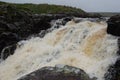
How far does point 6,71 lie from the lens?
2184 cm

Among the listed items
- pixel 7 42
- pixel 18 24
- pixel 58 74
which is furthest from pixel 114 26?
pixel 18 24

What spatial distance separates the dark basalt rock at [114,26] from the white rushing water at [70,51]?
375 millimetres

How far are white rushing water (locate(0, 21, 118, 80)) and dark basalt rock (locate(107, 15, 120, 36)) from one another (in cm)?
37

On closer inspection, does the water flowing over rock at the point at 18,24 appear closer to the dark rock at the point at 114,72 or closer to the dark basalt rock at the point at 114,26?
the dark basalt rock at the point at 114,26

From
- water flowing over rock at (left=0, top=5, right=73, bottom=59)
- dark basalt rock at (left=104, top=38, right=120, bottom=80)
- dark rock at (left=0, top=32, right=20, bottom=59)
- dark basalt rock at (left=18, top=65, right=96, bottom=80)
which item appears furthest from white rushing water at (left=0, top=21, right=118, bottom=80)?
dark basalt rock at (left=18, top=65, right=96, bottom=80)

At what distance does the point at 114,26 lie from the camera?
21516mm

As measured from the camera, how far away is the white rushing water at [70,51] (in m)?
19.0

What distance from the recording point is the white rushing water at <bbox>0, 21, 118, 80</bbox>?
19000 millimetres

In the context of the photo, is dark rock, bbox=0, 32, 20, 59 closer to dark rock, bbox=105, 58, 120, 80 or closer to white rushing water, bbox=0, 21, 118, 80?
white rushing water, bbox=0, 21, 118, 80

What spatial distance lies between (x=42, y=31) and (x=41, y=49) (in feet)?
18.2

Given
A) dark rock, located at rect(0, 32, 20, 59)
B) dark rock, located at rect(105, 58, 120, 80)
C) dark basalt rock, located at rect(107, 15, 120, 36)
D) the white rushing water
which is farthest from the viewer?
dark rock, located at rect(0, 32, 20, 59)

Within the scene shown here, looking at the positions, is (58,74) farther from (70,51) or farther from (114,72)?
(70,51)

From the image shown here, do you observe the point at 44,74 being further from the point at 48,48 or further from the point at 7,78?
the point at 48,48

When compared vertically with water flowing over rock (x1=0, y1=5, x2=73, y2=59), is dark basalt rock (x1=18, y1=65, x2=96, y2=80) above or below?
above
